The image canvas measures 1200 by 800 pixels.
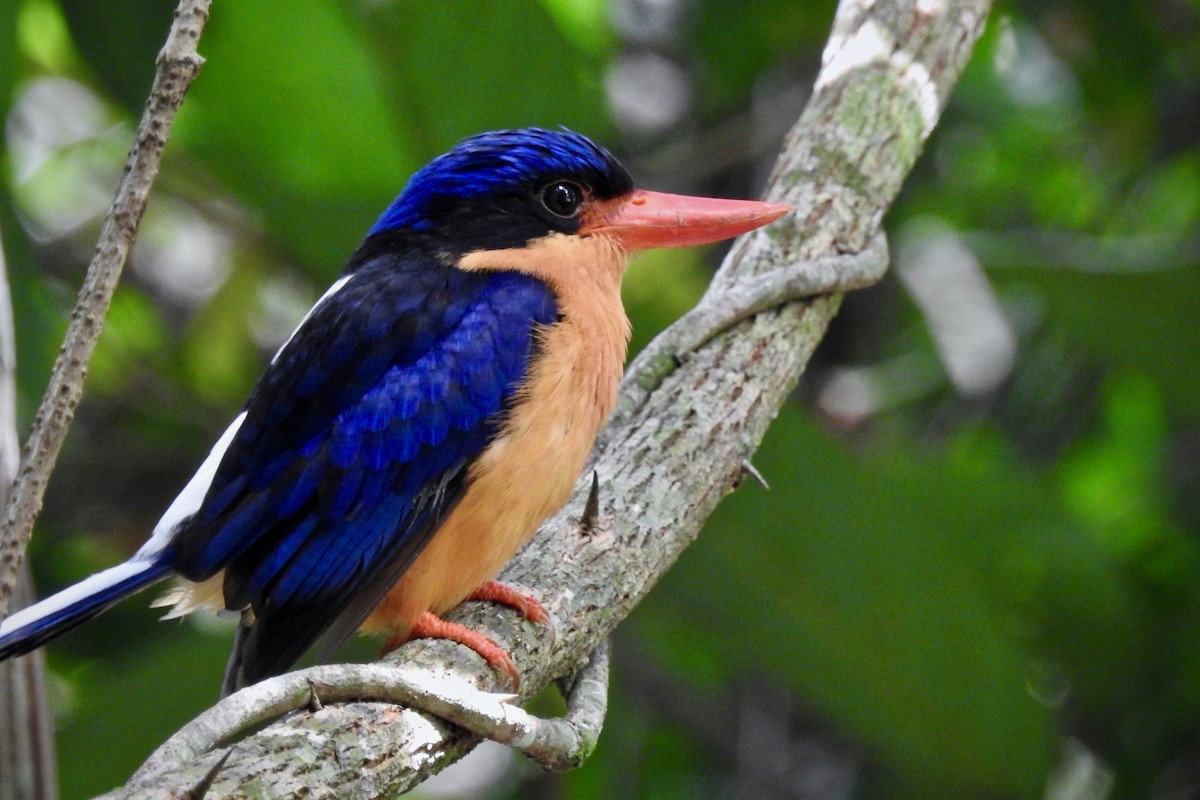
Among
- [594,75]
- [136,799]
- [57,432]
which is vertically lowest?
[136,799]

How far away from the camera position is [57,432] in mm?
1599

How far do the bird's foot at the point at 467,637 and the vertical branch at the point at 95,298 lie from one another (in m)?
0.82

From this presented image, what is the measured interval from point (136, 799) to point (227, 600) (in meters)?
1.00

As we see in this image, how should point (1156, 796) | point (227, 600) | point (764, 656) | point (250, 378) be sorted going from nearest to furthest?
1. point (227, 600)
2. point (764, 656)
3. point (1156, 796)
4. point (250, 378)

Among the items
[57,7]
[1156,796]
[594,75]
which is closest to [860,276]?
[594,75]

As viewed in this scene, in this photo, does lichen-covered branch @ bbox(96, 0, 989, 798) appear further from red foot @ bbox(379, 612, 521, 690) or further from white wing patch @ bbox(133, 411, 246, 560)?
white wing patch @ bbox(133, 411, 246, 560)

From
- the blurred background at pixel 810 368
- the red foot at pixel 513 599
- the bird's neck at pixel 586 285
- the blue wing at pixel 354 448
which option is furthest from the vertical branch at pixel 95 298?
the blurred background at pixel 810 368

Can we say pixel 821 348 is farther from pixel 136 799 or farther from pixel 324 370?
pixel 136 799

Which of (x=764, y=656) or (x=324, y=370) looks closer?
(x=324, y=370)

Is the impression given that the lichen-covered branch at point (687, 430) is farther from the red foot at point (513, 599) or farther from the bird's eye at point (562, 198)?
the bird's eye at point (562, 198)

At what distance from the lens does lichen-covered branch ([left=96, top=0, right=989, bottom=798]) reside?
1.76 meters

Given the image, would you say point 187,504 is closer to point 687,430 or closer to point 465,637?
point 465,637

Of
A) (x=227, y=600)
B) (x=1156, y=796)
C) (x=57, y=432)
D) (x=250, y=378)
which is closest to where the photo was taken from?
(x=57, y=432)

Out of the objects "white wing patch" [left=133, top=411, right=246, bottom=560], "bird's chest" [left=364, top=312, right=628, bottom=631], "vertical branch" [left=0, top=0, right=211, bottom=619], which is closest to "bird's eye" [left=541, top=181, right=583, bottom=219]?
"bird's chest" [left=364, top=312, right=628, bottom=631]
